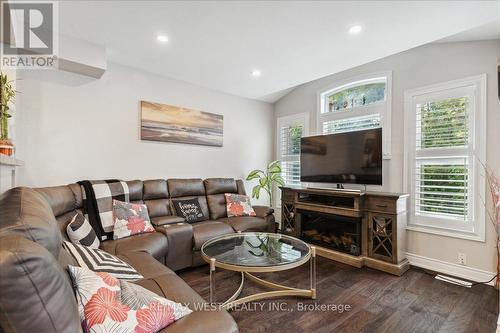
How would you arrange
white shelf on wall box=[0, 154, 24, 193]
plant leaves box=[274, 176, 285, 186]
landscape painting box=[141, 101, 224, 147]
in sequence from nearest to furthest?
white shelf on wall box=[0, 154, 24, 193], landscape painting box=[141, 101, 224, 147], plant leaves box=[274, 176, 285, 186]

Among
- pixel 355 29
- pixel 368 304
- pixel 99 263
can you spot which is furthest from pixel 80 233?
pixel 355 29

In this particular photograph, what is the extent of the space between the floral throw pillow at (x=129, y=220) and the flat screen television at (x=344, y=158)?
2.38 m

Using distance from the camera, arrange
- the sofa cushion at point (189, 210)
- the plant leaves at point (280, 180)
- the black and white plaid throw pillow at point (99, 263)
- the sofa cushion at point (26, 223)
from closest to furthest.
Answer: the sofa cushion at point (26, 223)
the black and white plaid throw pillow at point (99, 263)
the sofa cushion at point (189, 210)
the plant leaves at point (280, 180)

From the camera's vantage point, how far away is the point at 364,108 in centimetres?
364

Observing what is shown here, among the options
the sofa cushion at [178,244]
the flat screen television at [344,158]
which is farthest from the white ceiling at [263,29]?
the sofa cushion at [178,244]

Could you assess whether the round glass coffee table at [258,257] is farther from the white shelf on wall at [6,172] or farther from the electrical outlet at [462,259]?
the electrical outlet at [462,259]

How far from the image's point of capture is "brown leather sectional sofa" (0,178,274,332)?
0.60 metres

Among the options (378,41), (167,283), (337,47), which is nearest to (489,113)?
(378,41)

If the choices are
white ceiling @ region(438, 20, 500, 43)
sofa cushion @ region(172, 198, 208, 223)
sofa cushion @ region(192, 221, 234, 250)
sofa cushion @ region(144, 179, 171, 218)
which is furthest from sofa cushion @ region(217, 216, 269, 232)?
white ceiling @ region(438, 20, 500, 43)

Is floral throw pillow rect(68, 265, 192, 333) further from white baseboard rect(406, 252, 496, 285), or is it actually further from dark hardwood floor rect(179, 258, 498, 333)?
white baseboard rect(406, 252, 496, 285)

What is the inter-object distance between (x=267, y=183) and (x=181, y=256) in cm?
219

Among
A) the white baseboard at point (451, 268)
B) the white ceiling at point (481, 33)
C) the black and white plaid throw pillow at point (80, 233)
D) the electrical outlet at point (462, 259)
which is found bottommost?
the white baseboard at point (451, 268)

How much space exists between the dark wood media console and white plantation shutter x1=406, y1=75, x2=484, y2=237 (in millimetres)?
287

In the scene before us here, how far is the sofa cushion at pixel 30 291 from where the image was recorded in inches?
22.9
